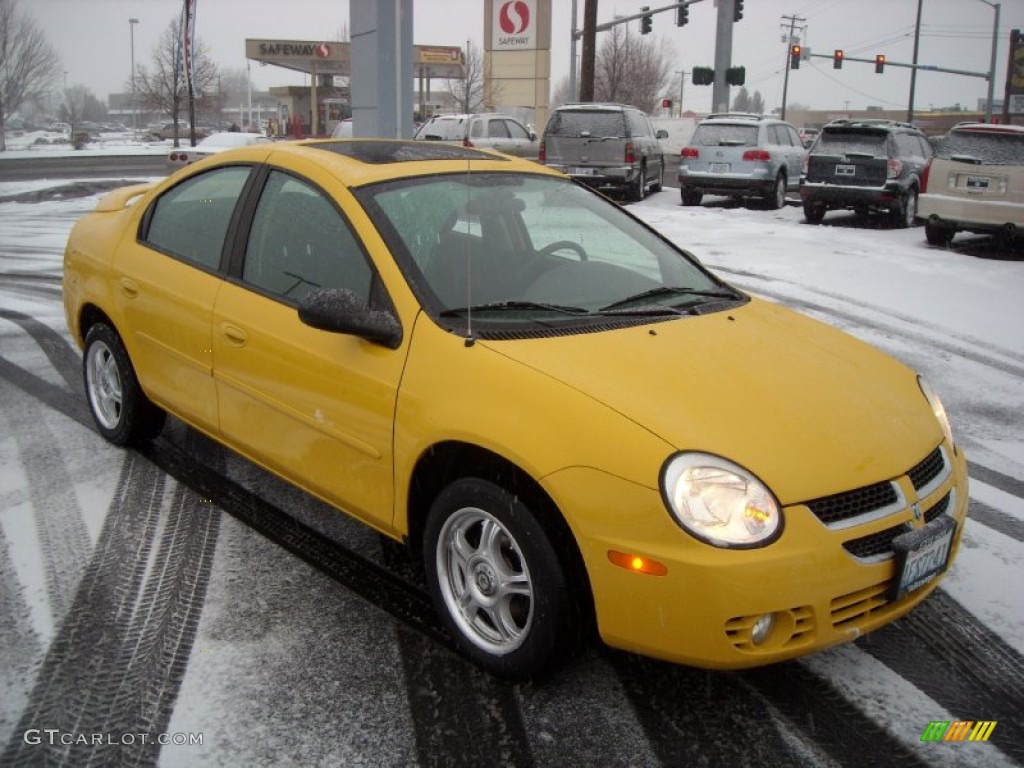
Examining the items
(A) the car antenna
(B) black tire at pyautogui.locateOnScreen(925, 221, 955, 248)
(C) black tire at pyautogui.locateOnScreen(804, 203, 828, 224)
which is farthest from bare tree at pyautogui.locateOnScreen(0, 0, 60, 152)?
(A) the car antenna

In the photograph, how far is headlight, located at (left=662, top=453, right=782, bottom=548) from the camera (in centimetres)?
239

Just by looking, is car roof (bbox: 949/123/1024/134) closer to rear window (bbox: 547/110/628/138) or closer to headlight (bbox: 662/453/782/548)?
rear window (bbox: 547/110/628/138)

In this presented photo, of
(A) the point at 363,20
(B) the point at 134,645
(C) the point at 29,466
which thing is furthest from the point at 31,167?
(B) the point at 134,645

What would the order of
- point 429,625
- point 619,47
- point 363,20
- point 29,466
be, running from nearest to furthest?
point 429,625
point 29,466
point 363,20
point 619,47

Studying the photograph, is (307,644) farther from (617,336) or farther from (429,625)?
(617,336)

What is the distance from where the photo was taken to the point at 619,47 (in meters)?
53.1

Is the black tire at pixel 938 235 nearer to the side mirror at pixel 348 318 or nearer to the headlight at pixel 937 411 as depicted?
the headlight at pixel 937 411

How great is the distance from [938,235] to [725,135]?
5.76 meters

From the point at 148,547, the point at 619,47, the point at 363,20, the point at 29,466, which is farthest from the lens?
the point at 619,47

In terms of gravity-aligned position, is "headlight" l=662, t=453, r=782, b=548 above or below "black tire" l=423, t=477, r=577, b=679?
above

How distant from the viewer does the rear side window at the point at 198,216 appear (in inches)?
155

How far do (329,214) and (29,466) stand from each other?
2208mm

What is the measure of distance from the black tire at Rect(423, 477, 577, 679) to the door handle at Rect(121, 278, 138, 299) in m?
2.14

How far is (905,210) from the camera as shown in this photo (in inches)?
591
